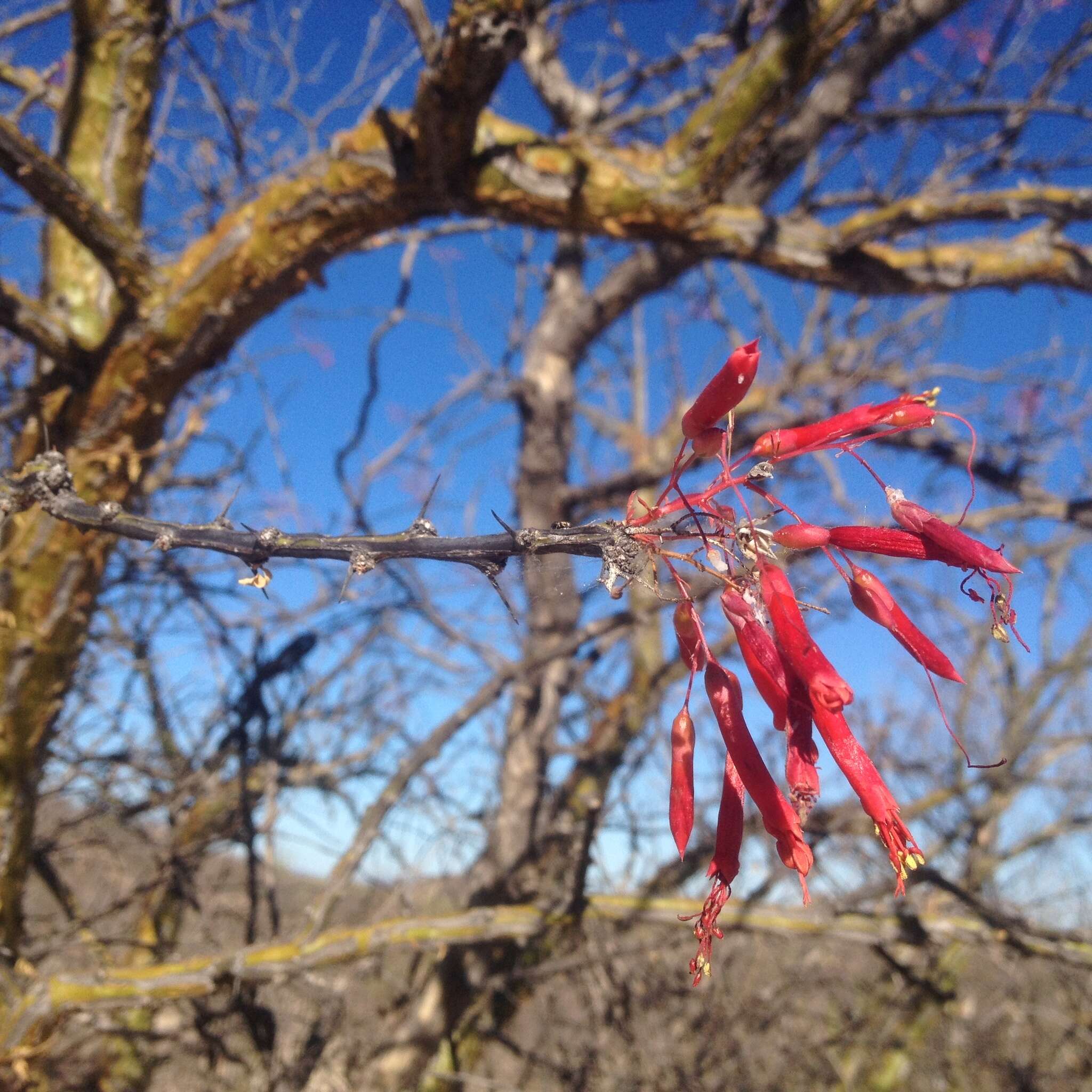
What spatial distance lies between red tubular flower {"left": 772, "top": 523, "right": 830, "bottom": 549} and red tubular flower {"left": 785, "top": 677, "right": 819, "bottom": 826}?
0.23 meters

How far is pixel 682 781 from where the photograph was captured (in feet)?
4.24

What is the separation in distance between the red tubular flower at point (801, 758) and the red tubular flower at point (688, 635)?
0.15m

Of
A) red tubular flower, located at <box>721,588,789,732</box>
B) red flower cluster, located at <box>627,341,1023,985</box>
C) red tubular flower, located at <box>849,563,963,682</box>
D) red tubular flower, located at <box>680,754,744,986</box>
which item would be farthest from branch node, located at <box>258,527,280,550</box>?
red tubular flower, located at <box>849,563,963,682</box>

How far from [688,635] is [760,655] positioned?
11 centimetres

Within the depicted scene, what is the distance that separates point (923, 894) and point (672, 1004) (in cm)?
186

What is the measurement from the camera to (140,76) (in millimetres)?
2932

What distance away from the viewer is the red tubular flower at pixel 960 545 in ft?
3.57

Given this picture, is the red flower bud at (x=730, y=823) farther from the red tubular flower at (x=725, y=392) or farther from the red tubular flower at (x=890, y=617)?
the red tubular flower at (x=725, y=392)

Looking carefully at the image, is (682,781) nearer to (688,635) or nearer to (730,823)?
(730,823)

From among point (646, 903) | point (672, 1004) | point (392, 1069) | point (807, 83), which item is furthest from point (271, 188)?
point (672, 1004)

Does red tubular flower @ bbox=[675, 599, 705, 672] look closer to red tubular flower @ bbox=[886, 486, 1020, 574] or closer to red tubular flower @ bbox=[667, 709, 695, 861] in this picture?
red tubular flower @ bbox=[667, 709, 695, 861]

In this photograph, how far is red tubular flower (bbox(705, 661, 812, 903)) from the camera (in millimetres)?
1195

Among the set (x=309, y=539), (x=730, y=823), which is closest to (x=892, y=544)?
(x=730, y=823)

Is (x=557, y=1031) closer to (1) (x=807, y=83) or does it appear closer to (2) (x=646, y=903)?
(2) (x=646, y=903)
